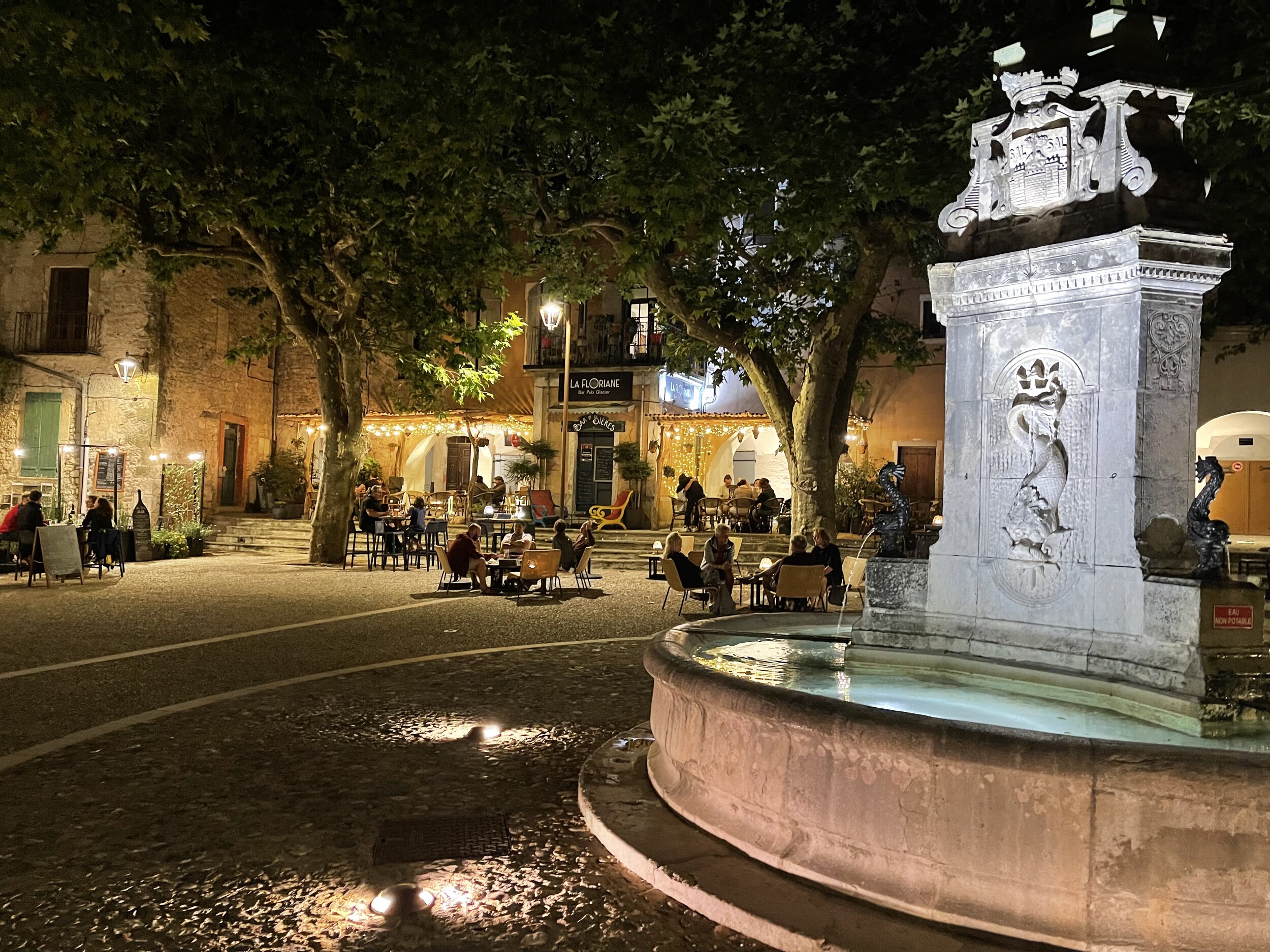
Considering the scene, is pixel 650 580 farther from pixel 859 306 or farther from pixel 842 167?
pixel 842 167

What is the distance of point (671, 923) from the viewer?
3686 mm

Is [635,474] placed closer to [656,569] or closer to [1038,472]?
[656,569]

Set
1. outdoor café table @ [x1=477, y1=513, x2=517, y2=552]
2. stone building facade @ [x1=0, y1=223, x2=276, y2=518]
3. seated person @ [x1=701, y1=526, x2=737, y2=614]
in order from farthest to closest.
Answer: stone building facade @ [x1=0, y1=223, x2=276, y2=518] → outdoor café table @ [x1=477, y1=513, x2=517, y2=552] → seated person @ [x1=701, y1=526, x2=737, y2=614]

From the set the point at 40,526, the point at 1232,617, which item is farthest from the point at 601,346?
the point at 1232,617

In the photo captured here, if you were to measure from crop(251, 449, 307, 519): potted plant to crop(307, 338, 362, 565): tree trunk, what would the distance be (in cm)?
904

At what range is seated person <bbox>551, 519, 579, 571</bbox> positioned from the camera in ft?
51.1

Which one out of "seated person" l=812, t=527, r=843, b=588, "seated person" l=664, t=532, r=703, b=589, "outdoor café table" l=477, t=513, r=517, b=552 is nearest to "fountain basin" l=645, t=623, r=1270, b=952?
"seated person" l=812, t=527, r=843, b=588

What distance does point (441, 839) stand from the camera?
14.8 feet

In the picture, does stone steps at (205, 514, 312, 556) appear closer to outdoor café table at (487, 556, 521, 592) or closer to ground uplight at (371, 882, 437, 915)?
outdoor café table at (487, 556, 521, 592)

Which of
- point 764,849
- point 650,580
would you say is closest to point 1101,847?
point 764,849

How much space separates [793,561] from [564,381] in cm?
1470

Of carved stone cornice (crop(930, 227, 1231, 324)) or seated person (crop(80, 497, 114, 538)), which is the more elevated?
carved stone cornice (crop(930, 227, 1231, 324))

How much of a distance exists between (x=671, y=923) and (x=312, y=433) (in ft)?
93.0

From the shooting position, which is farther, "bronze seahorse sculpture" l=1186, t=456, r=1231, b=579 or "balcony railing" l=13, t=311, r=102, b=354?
"balcony railing" l=13, t=311, r=102, b=354
